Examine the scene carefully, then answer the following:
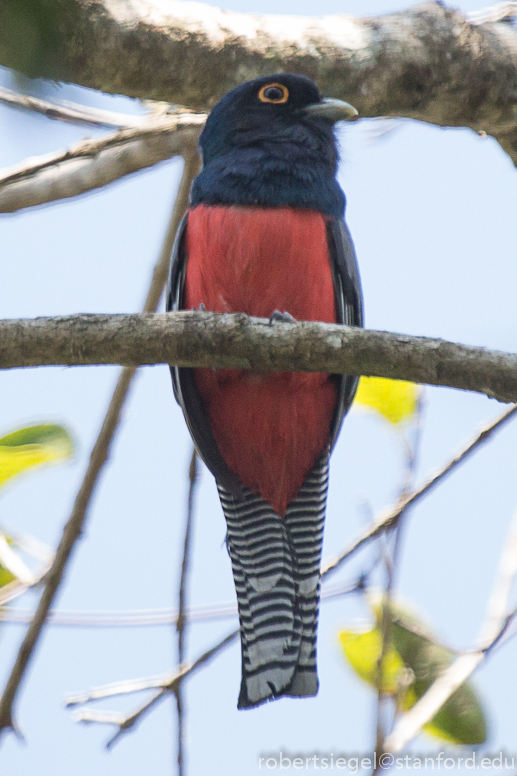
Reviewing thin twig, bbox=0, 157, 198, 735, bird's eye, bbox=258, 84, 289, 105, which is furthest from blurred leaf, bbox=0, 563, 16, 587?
bird's eye, bbox=258, 84, 289, 105

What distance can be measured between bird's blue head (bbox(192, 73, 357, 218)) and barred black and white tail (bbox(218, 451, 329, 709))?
113 cm

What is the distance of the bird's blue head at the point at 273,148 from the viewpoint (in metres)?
3.38

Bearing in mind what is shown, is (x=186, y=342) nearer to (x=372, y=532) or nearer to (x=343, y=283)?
(x=372, y=532)

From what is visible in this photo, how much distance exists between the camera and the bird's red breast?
3.23m

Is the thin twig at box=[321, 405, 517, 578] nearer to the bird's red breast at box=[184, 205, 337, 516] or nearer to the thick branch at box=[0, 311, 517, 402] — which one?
the bird's red breast at box=[184, 205, 337, 516]

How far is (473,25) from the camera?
12.0ft

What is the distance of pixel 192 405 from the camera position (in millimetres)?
3465

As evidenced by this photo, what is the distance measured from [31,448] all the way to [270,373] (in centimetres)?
95

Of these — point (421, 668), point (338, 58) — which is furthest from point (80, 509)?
point (338, 58)

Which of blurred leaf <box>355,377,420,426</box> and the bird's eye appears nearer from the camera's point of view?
blurred leaf <box>355,377,420,426</box>

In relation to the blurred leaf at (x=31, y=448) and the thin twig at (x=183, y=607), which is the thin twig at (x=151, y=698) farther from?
the blurred leaf at (x=31, y=448)

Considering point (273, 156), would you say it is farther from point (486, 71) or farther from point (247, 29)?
point (486, 71)

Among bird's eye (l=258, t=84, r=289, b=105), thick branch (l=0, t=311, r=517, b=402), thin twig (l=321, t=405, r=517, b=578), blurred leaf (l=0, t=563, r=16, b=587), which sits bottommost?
blurred leaf (l=0, t=563, r=16, b=587)

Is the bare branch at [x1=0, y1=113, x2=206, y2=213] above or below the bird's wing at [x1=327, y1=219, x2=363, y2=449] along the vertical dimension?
above
